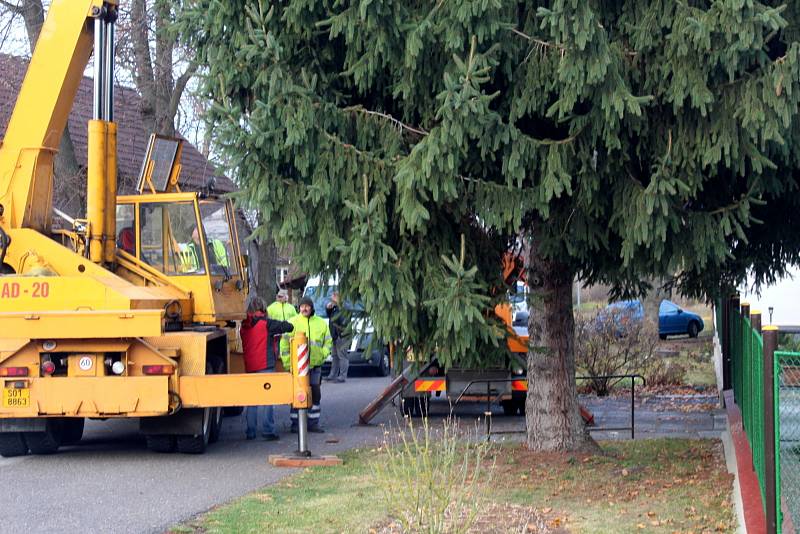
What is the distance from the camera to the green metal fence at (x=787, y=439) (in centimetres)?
596

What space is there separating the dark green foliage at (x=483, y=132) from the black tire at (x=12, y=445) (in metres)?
4.52

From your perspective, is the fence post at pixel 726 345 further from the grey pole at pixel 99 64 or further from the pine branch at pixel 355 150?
the grey pole at pixel 99 64

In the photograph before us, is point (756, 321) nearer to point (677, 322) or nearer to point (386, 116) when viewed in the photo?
point (386, 116)

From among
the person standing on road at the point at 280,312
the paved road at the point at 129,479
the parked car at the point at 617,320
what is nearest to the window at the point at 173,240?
the paved road at the point at 129,479

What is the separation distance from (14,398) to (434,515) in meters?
5.86

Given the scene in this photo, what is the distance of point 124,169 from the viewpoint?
21344 millimetres

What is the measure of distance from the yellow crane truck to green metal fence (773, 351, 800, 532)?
4886mm

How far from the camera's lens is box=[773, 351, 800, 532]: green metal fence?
19.5 ft

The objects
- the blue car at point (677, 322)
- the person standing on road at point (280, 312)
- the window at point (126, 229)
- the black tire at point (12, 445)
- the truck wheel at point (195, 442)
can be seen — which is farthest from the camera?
the blue car at point (677, 322)

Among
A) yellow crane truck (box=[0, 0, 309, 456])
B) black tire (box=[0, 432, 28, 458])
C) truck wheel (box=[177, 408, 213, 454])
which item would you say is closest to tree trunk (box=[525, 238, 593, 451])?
yellow crane truck (box=[0, 0, 309, 456])

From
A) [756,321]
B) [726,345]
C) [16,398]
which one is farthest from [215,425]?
[756,321]

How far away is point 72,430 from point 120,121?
11.4 meters

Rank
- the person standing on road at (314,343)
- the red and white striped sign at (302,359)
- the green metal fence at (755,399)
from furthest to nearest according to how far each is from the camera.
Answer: the person standing on road at (314,343) → the red and white striped sign at (302,359) → the green metal fence at (755,399)

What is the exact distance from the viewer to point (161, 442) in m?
11.8
